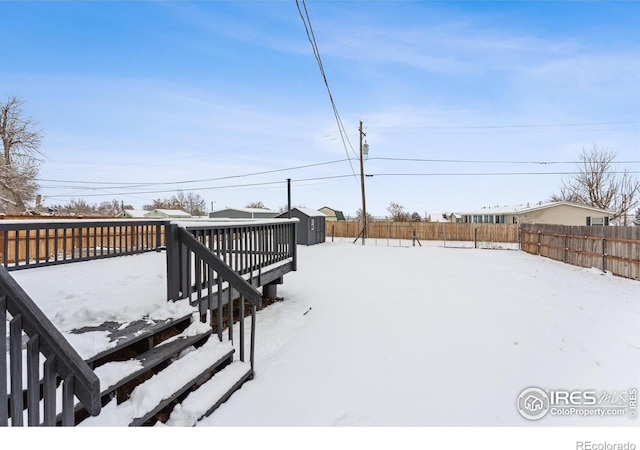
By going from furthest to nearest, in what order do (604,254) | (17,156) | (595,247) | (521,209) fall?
1. (521,209)
2. (17,156)
3. (595,247)
4. (604,254)

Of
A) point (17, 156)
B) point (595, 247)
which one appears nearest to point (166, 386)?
point (595, 247)

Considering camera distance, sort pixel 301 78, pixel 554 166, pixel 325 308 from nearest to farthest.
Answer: pixel 325 308, pixel 301 78, pixel 554 166

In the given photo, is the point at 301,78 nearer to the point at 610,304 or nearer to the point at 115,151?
the point at 610,304

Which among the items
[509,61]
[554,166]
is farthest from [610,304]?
[554,166]

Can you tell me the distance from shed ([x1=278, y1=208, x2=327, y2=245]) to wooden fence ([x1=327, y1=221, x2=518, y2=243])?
117 inches

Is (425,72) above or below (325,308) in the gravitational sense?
above

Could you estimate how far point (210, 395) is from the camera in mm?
2260

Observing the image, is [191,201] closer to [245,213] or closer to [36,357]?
[245,213]

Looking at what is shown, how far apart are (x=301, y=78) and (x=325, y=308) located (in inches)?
205

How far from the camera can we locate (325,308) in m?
4.92

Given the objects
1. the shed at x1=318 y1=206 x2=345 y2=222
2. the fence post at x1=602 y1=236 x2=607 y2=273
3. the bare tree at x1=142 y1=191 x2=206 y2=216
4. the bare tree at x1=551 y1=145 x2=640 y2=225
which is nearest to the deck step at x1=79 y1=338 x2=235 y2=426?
the fence post at x1=602 y1=236 x2=607 y2=273

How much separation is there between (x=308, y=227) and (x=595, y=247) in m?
12.0

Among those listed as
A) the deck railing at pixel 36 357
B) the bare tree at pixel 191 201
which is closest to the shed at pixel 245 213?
the bare tree at pixel 191 201

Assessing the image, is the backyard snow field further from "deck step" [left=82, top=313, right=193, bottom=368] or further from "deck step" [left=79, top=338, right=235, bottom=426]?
"deck step" [left=79, top=338, right=235, bottom=426]
